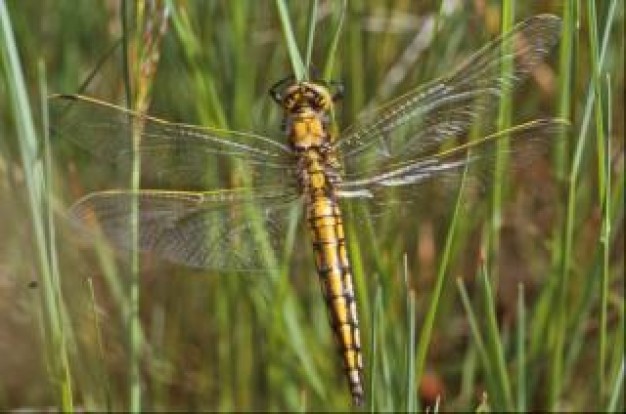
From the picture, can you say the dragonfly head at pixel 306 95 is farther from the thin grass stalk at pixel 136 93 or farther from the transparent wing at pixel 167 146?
the thin grass stalk at pixel 136 93

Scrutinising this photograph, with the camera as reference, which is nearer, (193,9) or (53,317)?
(53,317)

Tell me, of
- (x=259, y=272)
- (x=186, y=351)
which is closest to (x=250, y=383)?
(x=186, y=351)

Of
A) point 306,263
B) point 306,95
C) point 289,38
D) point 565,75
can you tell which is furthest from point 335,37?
point 306,263

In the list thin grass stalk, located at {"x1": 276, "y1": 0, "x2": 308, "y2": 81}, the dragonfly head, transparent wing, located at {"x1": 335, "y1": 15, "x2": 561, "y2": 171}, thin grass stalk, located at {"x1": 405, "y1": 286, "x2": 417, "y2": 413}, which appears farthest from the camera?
the dragonfly head

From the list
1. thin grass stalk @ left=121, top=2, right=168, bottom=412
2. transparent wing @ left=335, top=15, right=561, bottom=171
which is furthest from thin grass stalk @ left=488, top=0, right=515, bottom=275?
thin grass stalk @ left=121, top=2, right=168, bottom=412

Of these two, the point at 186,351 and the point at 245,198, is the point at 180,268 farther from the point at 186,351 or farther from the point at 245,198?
the point at 245,198

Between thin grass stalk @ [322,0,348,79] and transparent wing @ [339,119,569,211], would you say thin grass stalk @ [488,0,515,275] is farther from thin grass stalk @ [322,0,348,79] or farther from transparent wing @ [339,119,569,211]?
thin grass stalk @ [322,0,348,79]
